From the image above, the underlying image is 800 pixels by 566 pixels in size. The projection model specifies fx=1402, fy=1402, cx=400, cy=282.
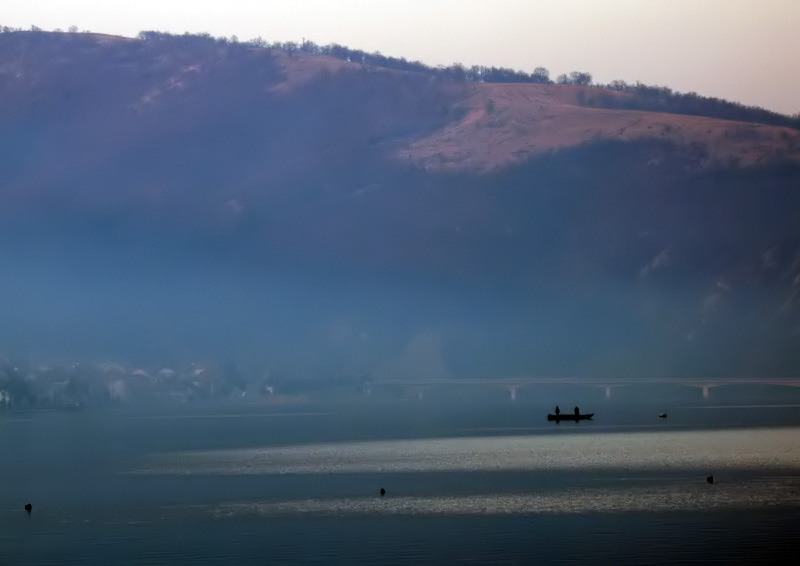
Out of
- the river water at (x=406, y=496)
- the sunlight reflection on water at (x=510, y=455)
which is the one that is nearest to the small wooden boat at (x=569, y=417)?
the river water at (x=406, y=496)

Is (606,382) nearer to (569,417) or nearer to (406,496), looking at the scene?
(569,417)

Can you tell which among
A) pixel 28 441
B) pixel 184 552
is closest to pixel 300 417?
pixel 28 441

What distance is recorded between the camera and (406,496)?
5606cm

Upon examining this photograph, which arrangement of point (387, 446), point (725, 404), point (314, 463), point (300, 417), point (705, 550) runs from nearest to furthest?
point (705, 550)
point (314, 463)
point (387, 446)
point (300, 417)
point (725, 404)

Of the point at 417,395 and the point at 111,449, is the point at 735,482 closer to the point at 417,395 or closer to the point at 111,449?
the point at 111,449

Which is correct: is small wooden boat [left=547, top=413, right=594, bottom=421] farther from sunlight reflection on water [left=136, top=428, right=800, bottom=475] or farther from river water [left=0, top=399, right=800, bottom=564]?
sunlight reflection on water [left=136, top=428, right=800, bottom=475]

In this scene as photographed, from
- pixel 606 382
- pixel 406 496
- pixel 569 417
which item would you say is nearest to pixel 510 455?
pixel 406 496

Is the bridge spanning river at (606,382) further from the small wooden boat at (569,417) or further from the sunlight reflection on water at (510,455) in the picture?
the sunlight reflection on water at (510,455)

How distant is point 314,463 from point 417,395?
379 feet

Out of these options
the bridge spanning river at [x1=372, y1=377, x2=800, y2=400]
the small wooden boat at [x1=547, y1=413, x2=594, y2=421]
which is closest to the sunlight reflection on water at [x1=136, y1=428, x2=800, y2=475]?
the small wooden boat at [x1=547, y1=413, x2=594, y2=421]

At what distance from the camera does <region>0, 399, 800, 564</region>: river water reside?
41.5 metres

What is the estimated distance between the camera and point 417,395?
624ft

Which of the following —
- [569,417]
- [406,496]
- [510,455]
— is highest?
[569,417]

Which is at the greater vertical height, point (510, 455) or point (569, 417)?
point (569, 417)
